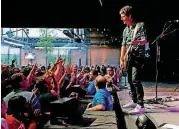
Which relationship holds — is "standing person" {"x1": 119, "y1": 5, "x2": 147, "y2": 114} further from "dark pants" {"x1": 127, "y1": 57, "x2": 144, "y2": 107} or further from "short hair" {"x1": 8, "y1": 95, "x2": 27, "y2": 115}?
"short hair" {"x1": 8, "y1": 95, "x2": 27, "y2": 115}

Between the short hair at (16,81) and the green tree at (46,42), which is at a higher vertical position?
the green tree at (46,42)

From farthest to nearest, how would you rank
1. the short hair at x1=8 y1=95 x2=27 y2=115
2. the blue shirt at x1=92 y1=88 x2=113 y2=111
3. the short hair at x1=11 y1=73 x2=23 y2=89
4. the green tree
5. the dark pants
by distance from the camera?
the green tree
the blue shirt at x1=92 y1=88 x2=113 y2=111
the dark pants
the short hair at x1=11 y1=73 x2=23 y2=89
the short hair at x1=8 y1=95 x2=27 y2=115

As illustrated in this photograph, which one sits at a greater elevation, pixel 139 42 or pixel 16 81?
pixel 139 42

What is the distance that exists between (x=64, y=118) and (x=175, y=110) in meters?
1.40

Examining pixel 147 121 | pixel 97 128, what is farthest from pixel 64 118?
pixel 147 121

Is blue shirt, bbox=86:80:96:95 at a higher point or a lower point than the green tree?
lower

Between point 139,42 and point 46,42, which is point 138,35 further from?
point 46,42

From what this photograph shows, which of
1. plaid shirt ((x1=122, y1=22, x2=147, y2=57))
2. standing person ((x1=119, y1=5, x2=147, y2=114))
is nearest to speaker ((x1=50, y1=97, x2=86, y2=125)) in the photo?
standing person ((x1=119, y1=5, x2=147, y2=114))

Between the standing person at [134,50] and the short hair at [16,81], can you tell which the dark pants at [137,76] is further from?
the short hair at [16,81]

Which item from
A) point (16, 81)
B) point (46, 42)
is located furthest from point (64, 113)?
point (46, 42)

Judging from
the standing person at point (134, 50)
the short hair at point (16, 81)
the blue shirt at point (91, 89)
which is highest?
the standing person at point (134, 50)

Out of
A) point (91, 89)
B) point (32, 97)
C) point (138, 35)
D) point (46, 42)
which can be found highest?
point (46, 42)

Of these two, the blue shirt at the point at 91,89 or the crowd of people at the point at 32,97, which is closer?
the crowd of people at the point at 32,97

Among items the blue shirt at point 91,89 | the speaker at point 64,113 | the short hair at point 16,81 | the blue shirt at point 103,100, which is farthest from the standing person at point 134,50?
the blue shirt at point 91,89
